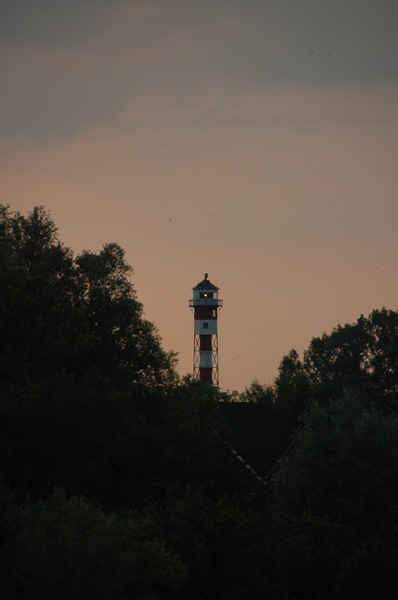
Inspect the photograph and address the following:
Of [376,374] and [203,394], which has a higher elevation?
[376,374]

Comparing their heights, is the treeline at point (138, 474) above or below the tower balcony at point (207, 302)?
below

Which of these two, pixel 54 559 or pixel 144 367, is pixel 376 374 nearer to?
pixel 144 367

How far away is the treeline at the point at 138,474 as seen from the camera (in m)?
22.0

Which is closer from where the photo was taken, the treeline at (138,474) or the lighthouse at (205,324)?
the treeline at (138,474)

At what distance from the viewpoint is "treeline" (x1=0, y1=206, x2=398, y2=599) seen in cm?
Answer: 2205

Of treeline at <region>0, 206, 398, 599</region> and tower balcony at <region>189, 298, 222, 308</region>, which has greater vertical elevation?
tower balcony at <region>189, 298, 222, 308</region>

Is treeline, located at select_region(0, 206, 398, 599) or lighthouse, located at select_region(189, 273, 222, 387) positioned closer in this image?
treeline, located at select_region(0, 206, 398, 599)

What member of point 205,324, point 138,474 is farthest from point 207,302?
point 138,474

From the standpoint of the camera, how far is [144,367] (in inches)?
2007

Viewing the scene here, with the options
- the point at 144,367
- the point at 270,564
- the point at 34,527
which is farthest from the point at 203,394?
the point at 34,527

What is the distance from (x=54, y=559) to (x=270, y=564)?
26.1 ft

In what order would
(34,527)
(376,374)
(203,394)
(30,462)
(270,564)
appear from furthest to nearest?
(376,374), (203,394), (30,462), (270,564), (34,527)

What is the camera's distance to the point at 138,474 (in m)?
36.5

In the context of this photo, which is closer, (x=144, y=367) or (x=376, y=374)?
(x=144, y=367)
